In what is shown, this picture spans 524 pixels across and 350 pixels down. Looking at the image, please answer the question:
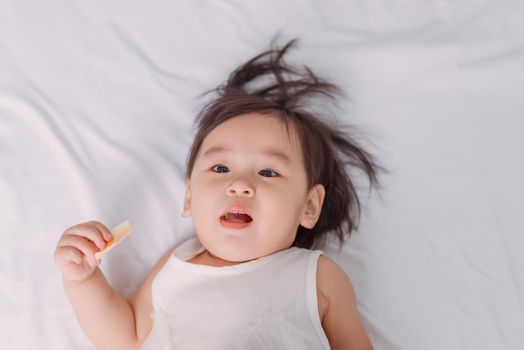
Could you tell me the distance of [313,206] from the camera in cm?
141

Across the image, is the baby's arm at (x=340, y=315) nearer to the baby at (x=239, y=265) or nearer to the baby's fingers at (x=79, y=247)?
the baby at (x=239, y=265)

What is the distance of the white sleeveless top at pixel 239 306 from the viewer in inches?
49.8

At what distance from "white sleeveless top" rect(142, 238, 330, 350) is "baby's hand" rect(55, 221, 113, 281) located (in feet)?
0.52

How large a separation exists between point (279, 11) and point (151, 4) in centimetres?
32

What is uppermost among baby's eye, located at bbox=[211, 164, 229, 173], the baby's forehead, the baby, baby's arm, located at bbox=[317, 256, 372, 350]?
the baby's forehead

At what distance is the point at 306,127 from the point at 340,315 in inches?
16.3

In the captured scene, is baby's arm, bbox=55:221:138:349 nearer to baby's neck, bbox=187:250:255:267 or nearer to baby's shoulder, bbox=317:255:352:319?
baby's neck, bbox=187:250:255:267

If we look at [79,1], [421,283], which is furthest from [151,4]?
[421,283]

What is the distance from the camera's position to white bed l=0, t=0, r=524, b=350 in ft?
4.67

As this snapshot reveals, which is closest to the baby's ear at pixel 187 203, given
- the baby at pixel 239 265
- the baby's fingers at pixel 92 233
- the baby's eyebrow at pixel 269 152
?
the baby at pixel 239 265

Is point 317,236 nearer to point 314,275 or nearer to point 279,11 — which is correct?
point 314,275

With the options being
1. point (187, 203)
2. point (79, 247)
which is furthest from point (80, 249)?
point (187, 203)

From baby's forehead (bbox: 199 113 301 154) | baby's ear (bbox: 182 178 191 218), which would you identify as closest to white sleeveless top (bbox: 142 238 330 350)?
baby's ear (bbox: 182 178 191 218)

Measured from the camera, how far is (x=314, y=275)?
1336 mm
